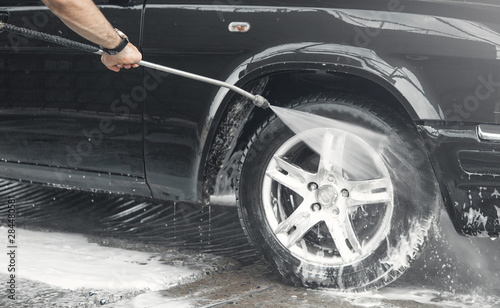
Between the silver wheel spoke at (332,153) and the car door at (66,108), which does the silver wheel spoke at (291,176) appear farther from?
the car door at (66,108)

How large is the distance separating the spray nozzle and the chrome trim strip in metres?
0.97

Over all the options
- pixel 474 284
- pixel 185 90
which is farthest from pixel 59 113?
pixel 474 284

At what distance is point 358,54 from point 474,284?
1.33 metres

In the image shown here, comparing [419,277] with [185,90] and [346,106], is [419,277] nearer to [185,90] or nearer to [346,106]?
[346,106]

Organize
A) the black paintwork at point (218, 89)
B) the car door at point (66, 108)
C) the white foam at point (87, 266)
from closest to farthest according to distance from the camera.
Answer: the black paintwork at point (218, 89) → the white foam at point (87, 266) → the car door at point (66, 108)

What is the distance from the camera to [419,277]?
12.3ft

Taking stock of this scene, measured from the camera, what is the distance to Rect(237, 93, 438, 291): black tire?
3268 mm

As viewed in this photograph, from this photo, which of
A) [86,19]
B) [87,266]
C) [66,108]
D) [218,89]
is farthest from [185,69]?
[87,266]

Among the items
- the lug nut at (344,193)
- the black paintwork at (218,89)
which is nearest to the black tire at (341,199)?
the lug nut at (344,193)

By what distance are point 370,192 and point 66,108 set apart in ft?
5.50

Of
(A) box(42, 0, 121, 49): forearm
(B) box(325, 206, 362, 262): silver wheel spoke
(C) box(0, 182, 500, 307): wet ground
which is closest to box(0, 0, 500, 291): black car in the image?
(B) box(325, 206, 362, 262): silver wheel spoke

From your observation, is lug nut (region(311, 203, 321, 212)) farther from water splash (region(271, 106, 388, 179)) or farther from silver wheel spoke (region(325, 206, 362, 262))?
water splash (region(271, 106, 388, 179))

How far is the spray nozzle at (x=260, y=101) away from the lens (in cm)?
340

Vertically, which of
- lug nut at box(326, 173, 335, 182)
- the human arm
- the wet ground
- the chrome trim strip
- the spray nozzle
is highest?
the human arm
